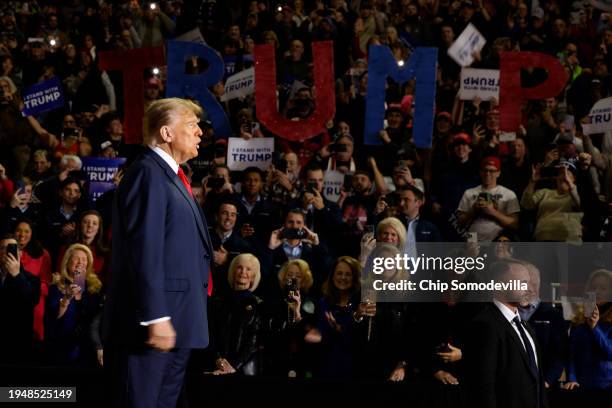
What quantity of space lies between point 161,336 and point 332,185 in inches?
212

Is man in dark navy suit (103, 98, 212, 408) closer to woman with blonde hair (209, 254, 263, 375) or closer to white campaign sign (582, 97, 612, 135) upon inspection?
woman with blonde hair (209, 254, 263, 375)

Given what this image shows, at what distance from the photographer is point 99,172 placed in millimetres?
8844

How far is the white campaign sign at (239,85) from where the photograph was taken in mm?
9883

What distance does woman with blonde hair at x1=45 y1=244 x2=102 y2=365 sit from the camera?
6895mm

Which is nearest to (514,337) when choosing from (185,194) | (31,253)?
(185,194)

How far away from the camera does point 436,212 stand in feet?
27.1

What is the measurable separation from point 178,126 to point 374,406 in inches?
113

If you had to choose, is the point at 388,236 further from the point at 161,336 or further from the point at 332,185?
the point at 161,336

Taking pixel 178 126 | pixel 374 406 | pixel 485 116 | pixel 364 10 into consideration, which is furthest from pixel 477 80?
pixel 178 126

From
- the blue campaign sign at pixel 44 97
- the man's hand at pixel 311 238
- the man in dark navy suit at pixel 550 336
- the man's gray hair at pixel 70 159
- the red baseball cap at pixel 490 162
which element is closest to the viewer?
the man in dark navy suit at pixel 550 336

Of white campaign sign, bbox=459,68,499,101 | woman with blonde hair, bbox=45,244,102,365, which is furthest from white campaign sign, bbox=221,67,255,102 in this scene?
woman with blonde hair, bbox=45,244,102,365

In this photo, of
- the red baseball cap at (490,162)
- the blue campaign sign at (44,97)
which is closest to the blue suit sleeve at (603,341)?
the red baseball cap at (490,162)

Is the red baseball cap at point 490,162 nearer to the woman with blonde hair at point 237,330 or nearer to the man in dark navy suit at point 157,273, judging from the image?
A: the woman with blonde hair at point 237,330

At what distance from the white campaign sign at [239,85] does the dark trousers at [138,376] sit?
645cm
